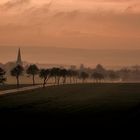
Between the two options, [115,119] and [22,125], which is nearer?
[22,125]

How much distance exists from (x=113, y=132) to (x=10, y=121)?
1888 cm

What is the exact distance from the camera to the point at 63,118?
74438 millimetres

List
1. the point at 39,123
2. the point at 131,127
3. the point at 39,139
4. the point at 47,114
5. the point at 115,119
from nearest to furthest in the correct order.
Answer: the point at 39,139 → the point at 131,127 → the point at 39,123 → the point at 115,119 → the point at 47,114

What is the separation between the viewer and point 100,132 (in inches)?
2277

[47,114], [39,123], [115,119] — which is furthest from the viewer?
[47,114]

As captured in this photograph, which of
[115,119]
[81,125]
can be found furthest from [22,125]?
[115,119]

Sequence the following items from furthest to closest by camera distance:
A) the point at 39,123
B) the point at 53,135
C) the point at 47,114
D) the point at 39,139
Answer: the point at 47,114 < the point at 39,123 < the point at 53,135 < the point at 39,139

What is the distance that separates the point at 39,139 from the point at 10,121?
61.9 feet

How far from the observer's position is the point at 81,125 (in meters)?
65.2

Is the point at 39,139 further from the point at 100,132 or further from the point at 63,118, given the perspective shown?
the point at 63,118

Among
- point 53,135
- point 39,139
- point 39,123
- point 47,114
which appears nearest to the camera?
point 39,139

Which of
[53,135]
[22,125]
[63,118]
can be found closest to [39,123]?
[22,125]

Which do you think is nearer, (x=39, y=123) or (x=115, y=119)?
(x=39, y=123)

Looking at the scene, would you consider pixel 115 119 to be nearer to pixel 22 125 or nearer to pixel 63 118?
pixel 63 118
